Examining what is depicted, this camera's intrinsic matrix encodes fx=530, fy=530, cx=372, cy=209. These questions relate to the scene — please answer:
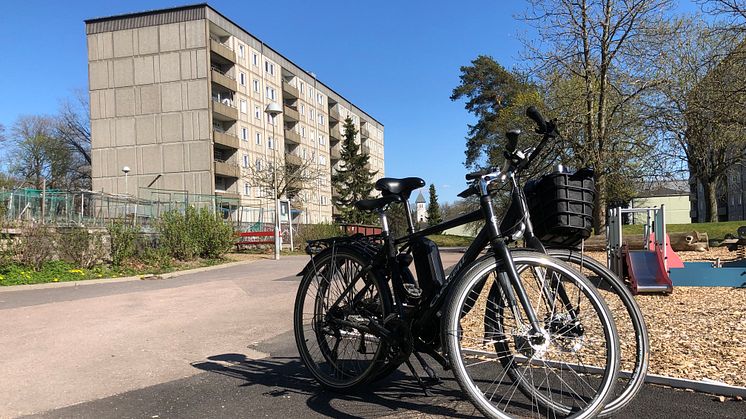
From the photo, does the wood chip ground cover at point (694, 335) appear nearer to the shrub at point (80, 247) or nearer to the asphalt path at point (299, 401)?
the asphalt path at point (299, 401)

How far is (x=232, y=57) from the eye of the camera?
153 feet

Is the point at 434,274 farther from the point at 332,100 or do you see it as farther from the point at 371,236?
the point at 332,100

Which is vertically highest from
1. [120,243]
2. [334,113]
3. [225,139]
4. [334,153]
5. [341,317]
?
[334,113]

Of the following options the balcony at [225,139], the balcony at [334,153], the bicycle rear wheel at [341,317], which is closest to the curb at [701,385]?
the bicycle rear wheel at [341,317]

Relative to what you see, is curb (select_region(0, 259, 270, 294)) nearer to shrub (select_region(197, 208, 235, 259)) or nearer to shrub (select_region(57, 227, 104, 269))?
shrub (select_region(57, 227, 104, 269))

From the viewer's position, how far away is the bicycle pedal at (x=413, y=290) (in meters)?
3.35

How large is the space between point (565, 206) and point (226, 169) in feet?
147

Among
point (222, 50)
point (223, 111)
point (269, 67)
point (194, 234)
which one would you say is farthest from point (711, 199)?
point (269, 67)

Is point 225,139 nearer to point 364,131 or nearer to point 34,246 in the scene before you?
point 34,246

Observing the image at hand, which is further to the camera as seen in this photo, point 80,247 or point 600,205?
point 600,205

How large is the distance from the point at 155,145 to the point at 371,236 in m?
45.4

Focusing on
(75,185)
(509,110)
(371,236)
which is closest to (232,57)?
(75,185)

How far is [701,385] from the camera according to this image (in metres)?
3.41

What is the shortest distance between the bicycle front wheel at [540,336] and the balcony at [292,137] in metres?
56.8
